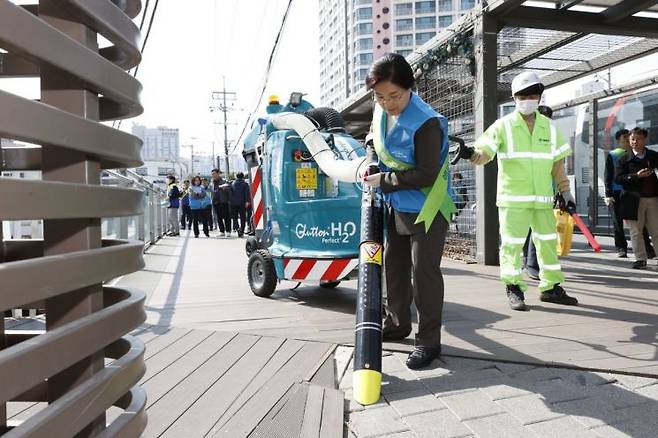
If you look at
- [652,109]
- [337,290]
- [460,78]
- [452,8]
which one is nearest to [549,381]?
[337,290]

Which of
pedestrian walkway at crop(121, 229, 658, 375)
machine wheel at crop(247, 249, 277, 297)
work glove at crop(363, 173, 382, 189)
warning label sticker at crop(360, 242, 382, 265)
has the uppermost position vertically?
work glove at crop(363, 173, 382, 189)

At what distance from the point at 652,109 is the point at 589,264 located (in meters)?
4.65

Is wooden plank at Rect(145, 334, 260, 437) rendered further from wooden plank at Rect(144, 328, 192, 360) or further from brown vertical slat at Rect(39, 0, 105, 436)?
brown vertical slat at Rect(39, 0, 105, 436)

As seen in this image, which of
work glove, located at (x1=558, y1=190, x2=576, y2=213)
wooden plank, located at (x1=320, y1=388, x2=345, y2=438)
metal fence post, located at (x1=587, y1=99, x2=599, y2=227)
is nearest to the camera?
wooden plank, located at (x1=320, y1=388, x2=345, y2=438)

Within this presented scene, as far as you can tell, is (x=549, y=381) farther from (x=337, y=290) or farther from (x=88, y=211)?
(x=337, y=290)

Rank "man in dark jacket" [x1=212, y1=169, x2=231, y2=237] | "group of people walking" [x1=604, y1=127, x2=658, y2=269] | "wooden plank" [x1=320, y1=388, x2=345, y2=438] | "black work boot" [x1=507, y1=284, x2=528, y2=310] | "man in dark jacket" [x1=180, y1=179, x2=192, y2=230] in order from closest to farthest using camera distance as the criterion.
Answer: "wooden plank" [x1=320, y1=388, x2=345, y2=438]
"black work boot" [x1=507, y1=284, x2=528, y2=310]
"group of people walking" [x1=604, y1=127, x2=658, y2=269]
"man in dark jacket" [x1=212, y1=169, x2=231, y2=237]
"man in dark jacket" [x1=180, y1=179, x2=192, y2=230]

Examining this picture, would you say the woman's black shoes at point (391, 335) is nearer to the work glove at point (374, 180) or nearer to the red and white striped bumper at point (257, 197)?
the work glove at point (374, 180)

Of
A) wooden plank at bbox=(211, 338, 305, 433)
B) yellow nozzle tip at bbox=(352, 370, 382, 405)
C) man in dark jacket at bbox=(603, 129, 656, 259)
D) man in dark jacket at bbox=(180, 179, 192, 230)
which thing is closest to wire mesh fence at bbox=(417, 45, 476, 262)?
man in dark jacket at bbox=(603, 129, 656, 259)

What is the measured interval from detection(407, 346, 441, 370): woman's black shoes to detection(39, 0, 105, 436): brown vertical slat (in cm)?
228

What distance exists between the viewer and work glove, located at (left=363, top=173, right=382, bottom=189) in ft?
9.68

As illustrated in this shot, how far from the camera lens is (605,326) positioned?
3.73 m

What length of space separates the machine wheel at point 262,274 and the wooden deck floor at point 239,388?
1.48 metres

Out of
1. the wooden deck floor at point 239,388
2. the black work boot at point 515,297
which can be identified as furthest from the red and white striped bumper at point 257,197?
the black work boot at point 515,297

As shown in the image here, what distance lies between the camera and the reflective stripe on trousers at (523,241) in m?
4.39
